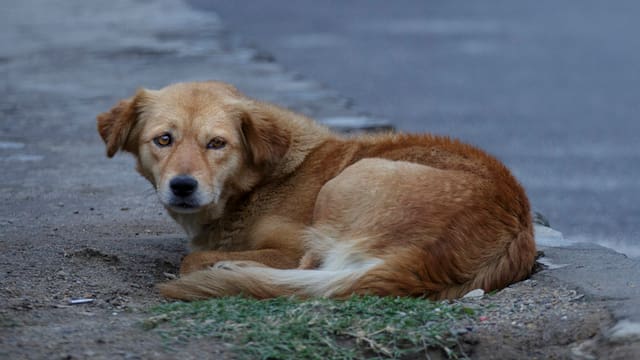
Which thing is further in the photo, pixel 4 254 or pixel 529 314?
pixel 4 254

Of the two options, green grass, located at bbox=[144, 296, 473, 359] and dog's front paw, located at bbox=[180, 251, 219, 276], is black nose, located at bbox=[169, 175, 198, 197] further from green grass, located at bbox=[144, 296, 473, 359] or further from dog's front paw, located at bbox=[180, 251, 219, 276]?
green grass, located at bbox=[144, 296, 473, 359]

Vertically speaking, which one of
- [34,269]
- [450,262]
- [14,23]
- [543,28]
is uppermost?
[543,28]

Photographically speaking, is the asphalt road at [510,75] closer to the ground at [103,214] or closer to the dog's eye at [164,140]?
the ground at [103,214]

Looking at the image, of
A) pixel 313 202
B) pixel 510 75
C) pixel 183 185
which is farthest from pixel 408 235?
pixel 510 75

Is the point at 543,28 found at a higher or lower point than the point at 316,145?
higher

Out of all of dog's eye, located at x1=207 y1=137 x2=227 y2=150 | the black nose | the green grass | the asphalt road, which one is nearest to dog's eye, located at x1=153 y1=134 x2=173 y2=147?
dog's eye, located at x1=207 y1=137 x2=227 y2=150

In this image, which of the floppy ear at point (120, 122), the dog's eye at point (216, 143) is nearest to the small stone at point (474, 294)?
the dog's eye at point (216, 143)

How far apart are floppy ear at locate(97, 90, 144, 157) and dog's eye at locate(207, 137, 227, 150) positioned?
1.49 feet

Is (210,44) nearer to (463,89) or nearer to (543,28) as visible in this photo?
(463,89)

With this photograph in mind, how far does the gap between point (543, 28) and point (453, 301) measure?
12.2m

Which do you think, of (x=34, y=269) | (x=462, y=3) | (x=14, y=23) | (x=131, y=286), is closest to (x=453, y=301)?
(x=131, y=286)

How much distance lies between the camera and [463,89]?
1252cm

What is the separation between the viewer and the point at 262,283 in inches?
188

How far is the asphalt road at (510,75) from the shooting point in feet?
28.5
